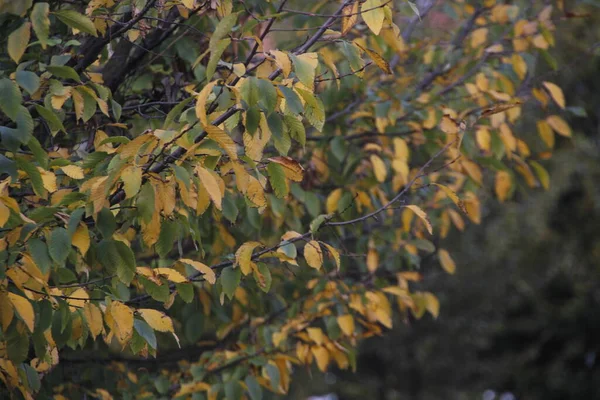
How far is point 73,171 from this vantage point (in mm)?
2170

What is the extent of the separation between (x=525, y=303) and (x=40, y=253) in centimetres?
962

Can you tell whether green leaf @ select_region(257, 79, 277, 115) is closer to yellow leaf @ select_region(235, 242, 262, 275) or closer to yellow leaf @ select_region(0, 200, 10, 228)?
yellow leaf @ select_region(235, 242, 262, 275)

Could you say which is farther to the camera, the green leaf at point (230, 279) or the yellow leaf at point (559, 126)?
the yellow leaf at point (559, 126)

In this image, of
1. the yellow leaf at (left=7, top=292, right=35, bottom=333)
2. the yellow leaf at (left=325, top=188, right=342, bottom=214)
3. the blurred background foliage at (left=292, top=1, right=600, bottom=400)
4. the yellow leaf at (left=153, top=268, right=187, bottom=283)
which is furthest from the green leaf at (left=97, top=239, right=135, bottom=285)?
the blurred background foliage at (left=292, top=1, right=600, bottom=400)

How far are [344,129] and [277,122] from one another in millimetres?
1754

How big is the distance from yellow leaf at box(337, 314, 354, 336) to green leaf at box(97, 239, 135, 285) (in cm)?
117

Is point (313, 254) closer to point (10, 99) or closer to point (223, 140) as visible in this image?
point (223, 140)

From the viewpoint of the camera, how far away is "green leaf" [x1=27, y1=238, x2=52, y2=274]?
75.4 inches

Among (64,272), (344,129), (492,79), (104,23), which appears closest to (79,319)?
(64,272)

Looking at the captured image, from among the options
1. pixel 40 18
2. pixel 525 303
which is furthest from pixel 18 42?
pixel 525 303

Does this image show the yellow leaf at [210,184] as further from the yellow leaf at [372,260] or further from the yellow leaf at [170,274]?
the yellow leaf at [372,260]

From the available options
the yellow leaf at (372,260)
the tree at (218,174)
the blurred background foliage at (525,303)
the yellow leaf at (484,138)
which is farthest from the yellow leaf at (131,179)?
the blurred background foliage at (525,303)

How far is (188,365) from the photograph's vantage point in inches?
133

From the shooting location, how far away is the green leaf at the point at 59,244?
1896 millimetres
